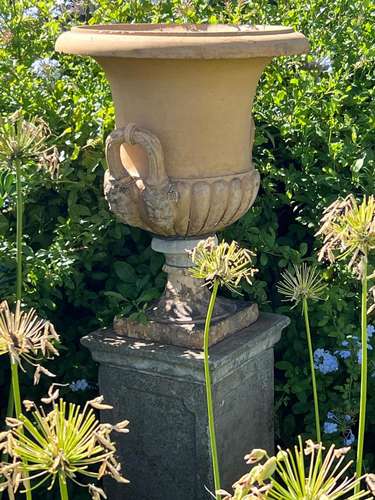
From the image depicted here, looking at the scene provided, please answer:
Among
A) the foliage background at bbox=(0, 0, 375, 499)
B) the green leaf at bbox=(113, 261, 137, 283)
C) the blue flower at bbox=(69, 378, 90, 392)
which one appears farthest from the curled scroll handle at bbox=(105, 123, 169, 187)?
the blue flower at bbox=(69, 378, 90, 392)

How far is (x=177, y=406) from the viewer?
8.84 ft

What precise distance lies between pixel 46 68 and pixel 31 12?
0.64m

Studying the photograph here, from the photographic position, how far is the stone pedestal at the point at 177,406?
2.66 meters

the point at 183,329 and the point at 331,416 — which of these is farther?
the point at 331,416

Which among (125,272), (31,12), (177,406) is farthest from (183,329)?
(31,12)

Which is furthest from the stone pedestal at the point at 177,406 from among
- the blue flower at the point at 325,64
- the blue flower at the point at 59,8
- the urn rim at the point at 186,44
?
the blue flower at the point at 59,8

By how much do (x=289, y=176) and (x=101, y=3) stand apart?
121cm

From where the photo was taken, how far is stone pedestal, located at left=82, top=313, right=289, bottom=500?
105 inches

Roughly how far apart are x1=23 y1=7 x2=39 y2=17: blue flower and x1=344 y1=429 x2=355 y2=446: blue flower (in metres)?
2.40

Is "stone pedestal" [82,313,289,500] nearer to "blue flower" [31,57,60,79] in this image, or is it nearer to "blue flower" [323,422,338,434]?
"blue flower" [323,422,338,434]

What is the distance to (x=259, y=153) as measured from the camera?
3490mm

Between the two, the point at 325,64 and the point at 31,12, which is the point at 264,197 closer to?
the point at 325,64

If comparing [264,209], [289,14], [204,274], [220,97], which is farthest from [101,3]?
[204,274]

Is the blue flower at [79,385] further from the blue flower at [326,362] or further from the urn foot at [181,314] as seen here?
the blue flower at [326,362]
